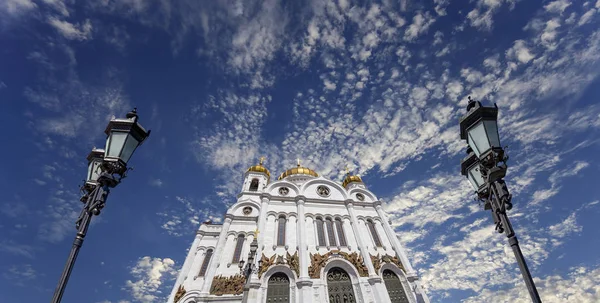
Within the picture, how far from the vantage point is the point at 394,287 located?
1903 cm

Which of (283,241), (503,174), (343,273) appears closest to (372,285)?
(343,273)

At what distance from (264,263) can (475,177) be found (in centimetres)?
1598

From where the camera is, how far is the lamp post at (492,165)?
4.20m

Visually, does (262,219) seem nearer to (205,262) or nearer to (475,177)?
(205,262)

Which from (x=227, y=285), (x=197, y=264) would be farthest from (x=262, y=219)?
(x=197, y=264)

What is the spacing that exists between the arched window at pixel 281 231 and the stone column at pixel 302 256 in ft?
4.08

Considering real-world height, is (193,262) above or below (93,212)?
above

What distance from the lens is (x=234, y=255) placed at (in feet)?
67.1

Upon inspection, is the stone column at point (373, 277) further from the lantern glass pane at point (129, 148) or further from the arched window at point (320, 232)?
the lantern glass pane at point (129, 148)

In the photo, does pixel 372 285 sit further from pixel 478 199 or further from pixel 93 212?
pixel 93 212

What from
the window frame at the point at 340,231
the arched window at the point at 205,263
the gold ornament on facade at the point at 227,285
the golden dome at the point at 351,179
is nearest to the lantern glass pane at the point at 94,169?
the gold ornament on facade at the point at 227,285

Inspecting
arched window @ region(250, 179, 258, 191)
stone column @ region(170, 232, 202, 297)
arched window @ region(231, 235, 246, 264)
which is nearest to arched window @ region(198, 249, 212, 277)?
stone column @ region(170, 232, 202, 297)

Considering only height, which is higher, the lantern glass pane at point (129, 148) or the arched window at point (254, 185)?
the arched window at point (254, 185)

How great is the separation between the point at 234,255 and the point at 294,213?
19.9 feet
